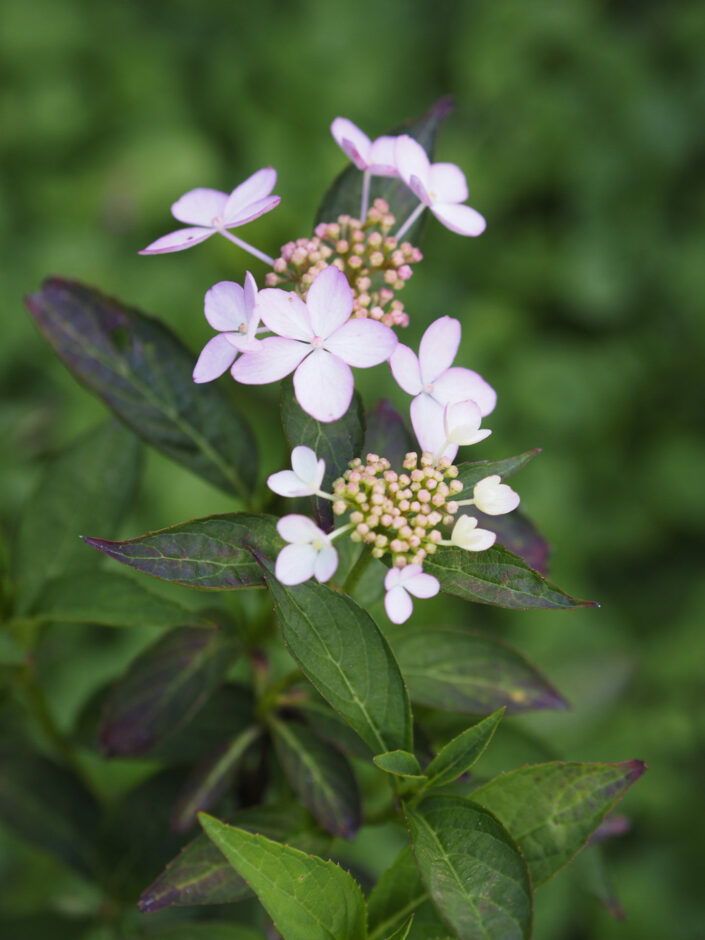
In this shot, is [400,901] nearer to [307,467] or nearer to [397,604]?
[397,604]

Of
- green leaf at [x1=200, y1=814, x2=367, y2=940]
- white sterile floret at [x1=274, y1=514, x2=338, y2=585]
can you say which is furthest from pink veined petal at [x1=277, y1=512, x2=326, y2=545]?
green leaf at [x1=200, y1=814, x2=367, y2=940]

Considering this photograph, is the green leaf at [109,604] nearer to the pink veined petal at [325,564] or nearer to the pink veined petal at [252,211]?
the pink veined petal at [325,564]

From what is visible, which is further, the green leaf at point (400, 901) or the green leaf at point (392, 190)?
the green leaf at point (392, 190)

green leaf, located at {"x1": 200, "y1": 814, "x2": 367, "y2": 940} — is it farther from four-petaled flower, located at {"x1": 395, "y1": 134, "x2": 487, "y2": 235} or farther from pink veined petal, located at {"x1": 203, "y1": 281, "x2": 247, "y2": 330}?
four-petaled flower, located at {"x1": 395, "y1": 134, "x2": 487, "y2": 235}

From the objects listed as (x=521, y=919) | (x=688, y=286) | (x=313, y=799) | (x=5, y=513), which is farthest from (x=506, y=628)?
(x=521, y=919)

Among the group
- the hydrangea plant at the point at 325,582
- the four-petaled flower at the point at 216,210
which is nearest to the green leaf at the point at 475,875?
the hydrangea plant at the point at 325,582

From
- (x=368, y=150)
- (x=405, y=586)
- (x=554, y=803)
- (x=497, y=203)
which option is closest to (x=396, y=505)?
(x=405, y=586)
